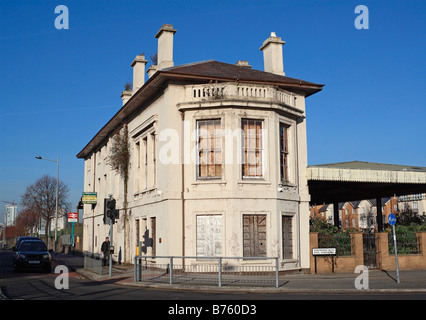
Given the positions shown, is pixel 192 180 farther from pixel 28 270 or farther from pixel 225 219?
pixel 28 270

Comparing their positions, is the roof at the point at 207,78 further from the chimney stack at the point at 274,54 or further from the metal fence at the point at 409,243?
the metal fence at the point at 409,243

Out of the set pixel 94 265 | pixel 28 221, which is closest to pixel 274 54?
pixel 94 265

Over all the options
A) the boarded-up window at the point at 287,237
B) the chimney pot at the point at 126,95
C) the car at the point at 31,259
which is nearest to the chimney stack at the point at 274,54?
the boarded-up window at the point at 287,237

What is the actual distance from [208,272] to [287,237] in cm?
540

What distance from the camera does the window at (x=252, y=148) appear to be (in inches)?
816

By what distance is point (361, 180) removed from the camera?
24375 mm

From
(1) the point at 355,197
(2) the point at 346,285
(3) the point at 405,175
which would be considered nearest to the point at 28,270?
(2) the point at 346,285

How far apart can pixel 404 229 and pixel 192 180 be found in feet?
38.7

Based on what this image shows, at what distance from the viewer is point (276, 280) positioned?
15.4 meters

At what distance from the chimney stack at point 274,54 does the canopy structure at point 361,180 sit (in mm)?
6034

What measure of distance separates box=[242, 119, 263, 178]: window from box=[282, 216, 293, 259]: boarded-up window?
8.24ft

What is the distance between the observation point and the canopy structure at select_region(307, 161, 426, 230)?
2375 cm

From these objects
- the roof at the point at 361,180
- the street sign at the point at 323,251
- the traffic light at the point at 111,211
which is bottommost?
the street sign at the point at 323,251

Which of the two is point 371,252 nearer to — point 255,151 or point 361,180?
point 361,180
